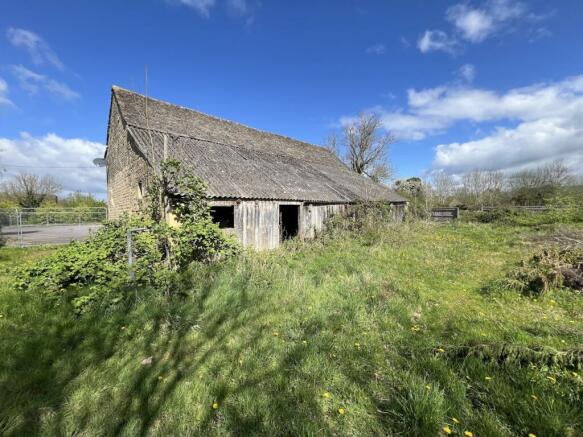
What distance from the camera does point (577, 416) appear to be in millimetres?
2260

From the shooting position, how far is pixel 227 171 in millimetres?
10977

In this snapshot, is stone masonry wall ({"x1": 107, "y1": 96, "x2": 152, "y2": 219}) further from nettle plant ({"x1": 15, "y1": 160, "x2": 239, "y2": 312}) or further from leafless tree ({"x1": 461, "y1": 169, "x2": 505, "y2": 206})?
leafless tree ({"x1": 461, "y1": 169, "x2": 505, "y2": 206})

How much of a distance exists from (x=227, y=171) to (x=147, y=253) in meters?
5.86

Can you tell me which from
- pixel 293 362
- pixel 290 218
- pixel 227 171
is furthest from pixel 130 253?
pixel 290 218

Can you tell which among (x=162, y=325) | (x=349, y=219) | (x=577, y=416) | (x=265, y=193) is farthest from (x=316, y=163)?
(x=577, y=416)

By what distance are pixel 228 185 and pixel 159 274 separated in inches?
200

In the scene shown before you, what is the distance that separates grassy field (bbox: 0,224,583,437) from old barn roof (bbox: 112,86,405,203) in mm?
4862

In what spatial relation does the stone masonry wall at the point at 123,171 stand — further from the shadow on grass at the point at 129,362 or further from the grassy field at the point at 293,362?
the grassy field at the point at 293,362

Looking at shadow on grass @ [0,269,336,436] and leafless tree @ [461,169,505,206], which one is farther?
leafless tree @ [461,169,505,206]

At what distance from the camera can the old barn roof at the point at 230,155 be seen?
1014cm

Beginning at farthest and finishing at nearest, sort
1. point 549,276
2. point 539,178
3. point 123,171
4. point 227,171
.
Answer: point 539,178 → point 123,171 → point 227,171 → point 549,276

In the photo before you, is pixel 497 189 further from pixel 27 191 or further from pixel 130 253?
pixel 27 191

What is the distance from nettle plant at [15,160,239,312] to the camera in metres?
4.78

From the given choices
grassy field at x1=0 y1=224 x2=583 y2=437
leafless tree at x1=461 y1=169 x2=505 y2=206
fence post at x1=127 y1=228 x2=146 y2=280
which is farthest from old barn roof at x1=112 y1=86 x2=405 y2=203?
leafless tree at x1=461 y1=169 x2=505 y2=206
